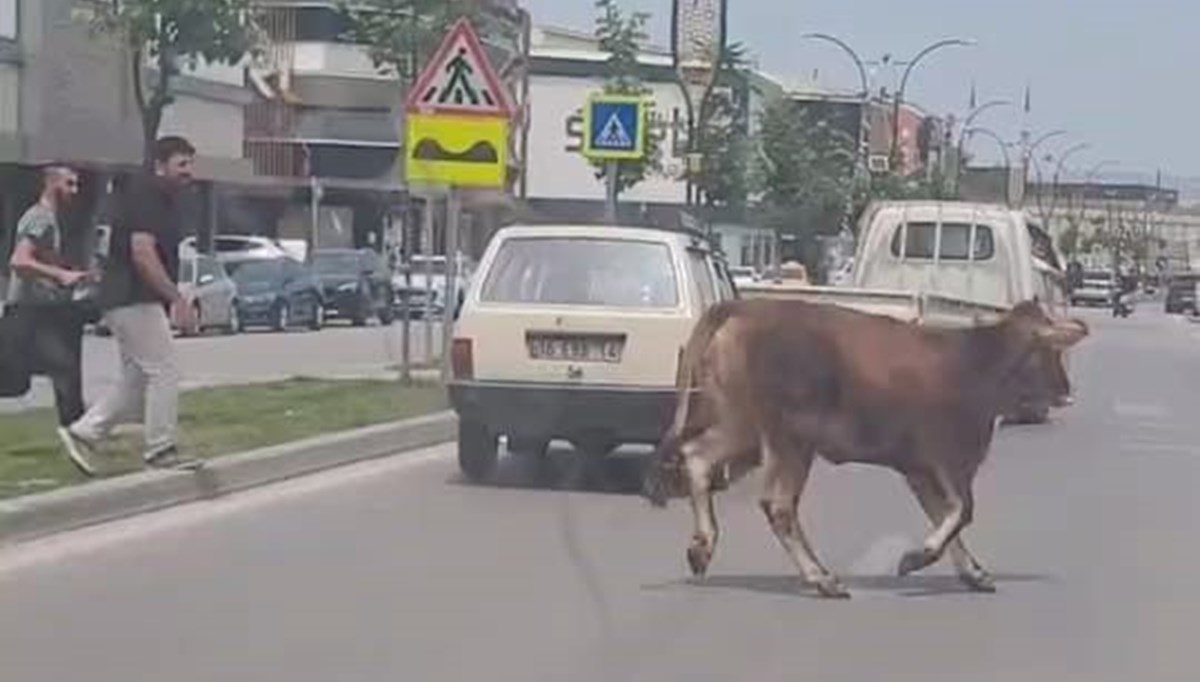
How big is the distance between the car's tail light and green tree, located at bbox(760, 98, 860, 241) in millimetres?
49119

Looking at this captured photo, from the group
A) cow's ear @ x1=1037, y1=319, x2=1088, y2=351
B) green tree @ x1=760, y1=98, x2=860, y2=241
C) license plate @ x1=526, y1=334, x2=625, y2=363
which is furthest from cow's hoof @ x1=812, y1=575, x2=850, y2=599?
green tree @ x1=760, y1=98, x2=860, y2=241

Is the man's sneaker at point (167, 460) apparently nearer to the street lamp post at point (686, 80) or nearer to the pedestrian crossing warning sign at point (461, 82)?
the pedestrian crossing warning sign at point (461, 82)

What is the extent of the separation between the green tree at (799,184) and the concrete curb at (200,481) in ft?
154

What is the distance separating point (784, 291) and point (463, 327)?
6.35m

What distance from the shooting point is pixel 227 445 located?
17.6m

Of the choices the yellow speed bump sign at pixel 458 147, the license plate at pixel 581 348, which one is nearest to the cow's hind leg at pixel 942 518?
the license plate at pixel 581 348

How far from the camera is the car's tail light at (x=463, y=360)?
672 inches

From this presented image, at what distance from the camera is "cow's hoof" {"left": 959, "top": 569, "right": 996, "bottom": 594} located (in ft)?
41.2

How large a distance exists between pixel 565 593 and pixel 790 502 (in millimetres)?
1118

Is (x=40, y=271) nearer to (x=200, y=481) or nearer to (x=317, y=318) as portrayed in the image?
(x=200, y=481)

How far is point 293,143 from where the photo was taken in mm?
77312

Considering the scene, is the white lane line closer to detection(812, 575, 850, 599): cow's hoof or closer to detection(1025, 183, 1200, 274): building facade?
detection(812, 575, 850, 599): cow's hoof

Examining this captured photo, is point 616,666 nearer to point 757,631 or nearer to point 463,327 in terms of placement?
point 757,631

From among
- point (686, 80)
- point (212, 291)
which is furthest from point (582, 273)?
point (212, 291)
